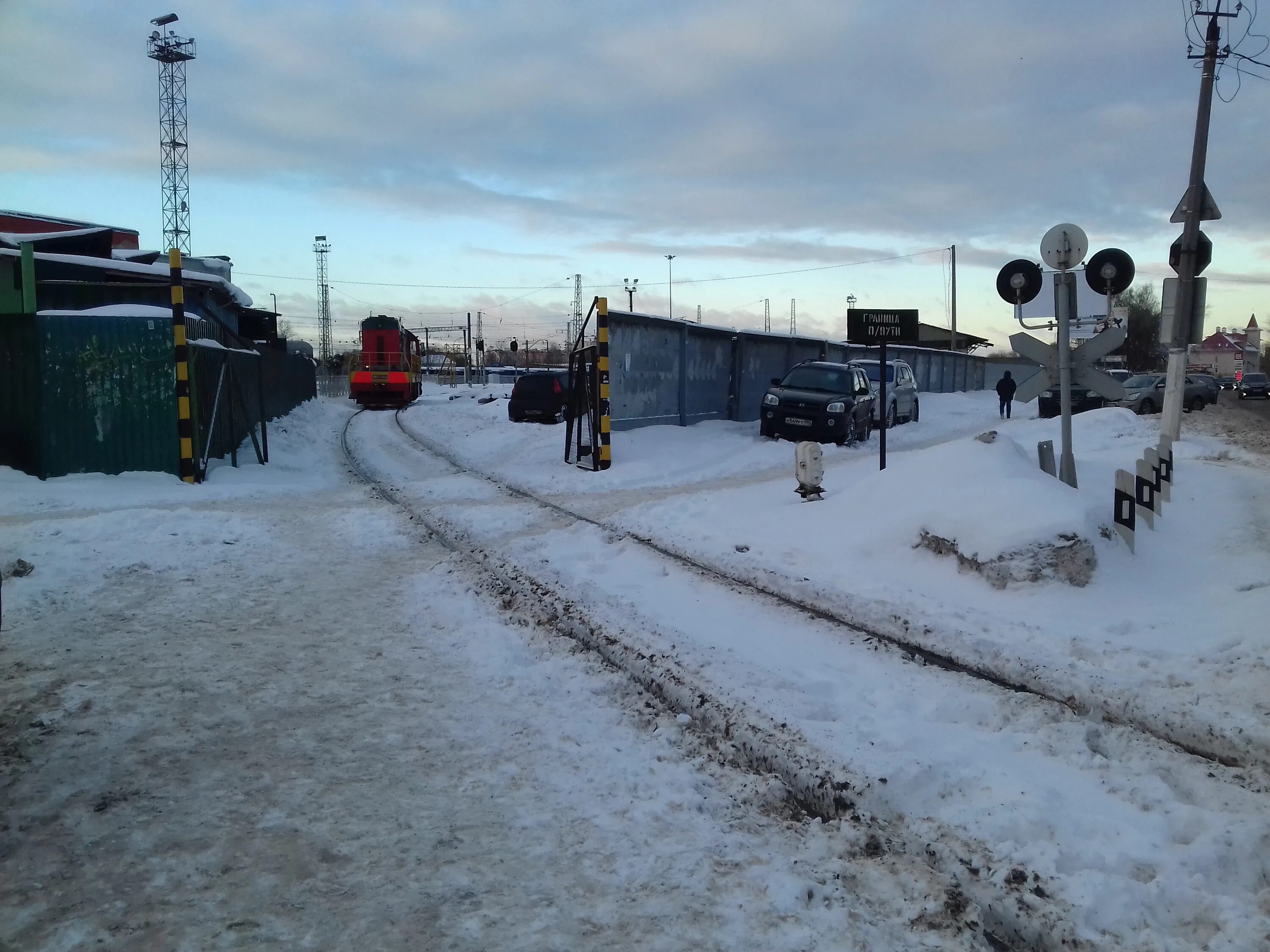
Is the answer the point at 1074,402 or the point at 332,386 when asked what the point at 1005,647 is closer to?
the point at 1074,402

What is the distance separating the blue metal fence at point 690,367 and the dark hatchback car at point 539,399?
5513mm

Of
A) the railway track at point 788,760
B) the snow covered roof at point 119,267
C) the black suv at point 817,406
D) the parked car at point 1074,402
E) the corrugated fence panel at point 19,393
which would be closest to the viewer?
the railway track at point 788,760

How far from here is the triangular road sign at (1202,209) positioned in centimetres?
1551

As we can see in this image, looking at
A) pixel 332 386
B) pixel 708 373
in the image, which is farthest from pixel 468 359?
pixel 708 373

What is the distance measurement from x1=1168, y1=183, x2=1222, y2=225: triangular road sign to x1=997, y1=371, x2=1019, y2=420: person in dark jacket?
1284 cm

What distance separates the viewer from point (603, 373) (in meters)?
14.5

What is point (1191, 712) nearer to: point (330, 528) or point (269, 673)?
point (269, 673)

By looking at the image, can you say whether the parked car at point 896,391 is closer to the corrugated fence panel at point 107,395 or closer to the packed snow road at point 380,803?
the corrugated fence panel at point 107,395

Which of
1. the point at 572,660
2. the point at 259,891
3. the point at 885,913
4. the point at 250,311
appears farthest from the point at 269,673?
the point at 250,311

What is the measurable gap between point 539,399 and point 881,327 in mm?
14427

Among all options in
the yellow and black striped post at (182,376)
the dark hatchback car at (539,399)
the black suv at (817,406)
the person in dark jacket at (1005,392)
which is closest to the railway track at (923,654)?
the yellow and black striped post at (182,376)

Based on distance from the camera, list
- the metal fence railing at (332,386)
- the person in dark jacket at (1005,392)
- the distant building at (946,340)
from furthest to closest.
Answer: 1. the distant building at (946,340)
2. the metal fence railing at (332,386)
3. the person in dark jacket at (1005,392)

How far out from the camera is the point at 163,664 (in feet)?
17.4

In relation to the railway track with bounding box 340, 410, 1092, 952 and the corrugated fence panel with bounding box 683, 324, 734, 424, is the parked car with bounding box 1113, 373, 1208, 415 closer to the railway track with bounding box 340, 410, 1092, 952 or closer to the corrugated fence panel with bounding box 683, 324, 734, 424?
the corrugated fence panel with bounding box 683, 324, 734, 424
